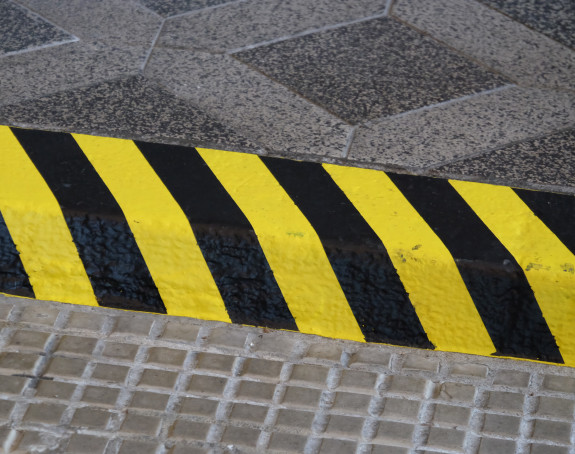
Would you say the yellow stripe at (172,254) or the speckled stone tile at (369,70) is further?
the speckled stone tile at (369,70)

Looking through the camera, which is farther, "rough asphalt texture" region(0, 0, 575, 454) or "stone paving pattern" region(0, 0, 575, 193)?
"stone paving pattern" region(0, 0, 575, 193)

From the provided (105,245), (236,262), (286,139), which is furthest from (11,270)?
(286,139)

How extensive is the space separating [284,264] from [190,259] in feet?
0.81

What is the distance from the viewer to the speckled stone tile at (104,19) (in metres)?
2.90

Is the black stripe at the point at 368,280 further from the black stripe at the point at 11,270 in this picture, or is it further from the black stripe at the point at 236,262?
the black stripe at the point at 11,270

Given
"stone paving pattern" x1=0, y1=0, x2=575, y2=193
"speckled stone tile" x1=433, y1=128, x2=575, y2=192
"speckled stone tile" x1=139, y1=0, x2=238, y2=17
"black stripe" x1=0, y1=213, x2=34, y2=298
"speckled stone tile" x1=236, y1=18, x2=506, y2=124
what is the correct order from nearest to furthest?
"black stripe" x1=0, y1=213, x2=34, y2=298
"speckled stone tile" x1=433, y1=128, x2=575, y2=192
"stone paving pattern" x1=0, y1=0, x2=575, y2=193
"speckled stone tile" x1=236, y1=18, x2=506, y2=124
"speckled stone tile" x1=139, y1=0, x2=238, y2=17

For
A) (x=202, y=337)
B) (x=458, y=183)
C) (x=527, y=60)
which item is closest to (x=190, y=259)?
(x=202, y=337)

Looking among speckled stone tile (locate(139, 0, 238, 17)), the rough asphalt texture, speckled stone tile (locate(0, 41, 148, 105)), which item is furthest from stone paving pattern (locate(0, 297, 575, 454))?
speckled stone tile (locate(139, 0, 238, 17))

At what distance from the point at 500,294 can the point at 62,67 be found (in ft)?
5.48

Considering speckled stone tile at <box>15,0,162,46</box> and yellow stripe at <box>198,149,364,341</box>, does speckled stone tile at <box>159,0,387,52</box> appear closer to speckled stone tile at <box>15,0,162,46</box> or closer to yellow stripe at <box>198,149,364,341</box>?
speckled stone tile at <box>15,0,162,46</box>

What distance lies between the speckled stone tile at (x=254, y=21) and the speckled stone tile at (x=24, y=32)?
40cm

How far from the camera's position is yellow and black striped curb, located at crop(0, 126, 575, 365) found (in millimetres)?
1984

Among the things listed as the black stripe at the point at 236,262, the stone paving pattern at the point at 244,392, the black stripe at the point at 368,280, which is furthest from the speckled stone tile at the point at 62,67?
the black stripe at the point at 368,280

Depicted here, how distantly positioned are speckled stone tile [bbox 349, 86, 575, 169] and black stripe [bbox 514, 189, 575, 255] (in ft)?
0.84
